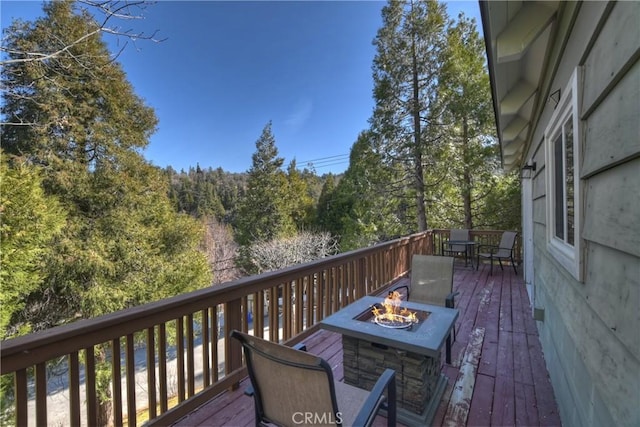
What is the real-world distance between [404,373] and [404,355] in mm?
135

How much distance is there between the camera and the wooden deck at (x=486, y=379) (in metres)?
2.05

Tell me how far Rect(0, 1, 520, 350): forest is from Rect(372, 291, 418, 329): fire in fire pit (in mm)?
8560

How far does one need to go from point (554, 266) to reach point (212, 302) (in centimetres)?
261

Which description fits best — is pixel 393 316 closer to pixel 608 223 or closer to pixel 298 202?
pixel 608 223

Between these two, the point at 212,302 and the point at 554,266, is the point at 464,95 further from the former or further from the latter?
the point at 212,302

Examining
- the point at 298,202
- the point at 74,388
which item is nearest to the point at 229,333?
the point at 74,388

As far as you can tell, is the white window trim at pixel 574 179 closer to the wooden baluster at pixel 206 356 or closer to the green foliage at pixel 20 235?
the wooden baluster at pixel 206 356

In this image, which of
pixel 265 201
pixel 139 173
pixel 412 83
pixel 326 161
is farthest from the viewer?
pixel 326 161

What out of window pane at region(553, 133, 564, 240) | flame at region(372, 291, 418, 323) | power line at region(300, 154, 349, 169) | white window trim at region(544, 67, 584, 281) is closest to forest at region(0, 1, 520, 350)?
white window trim at region(544, 67, 584, 281)

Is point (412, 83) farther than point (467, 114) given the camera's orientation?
Yes

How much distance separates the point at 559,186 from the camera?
7.53ft

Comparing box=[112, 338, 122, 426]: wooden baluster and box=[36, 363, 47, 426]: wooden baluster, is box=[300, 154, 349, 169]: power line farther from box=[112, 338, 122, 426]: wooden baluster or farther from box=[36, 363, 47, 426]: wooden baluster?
box=[36, 363, 47, 426]: wooden baluster

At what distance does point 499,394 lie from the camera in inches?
90.4

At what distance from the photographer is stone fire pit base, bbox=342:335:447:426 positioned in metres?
2.00
